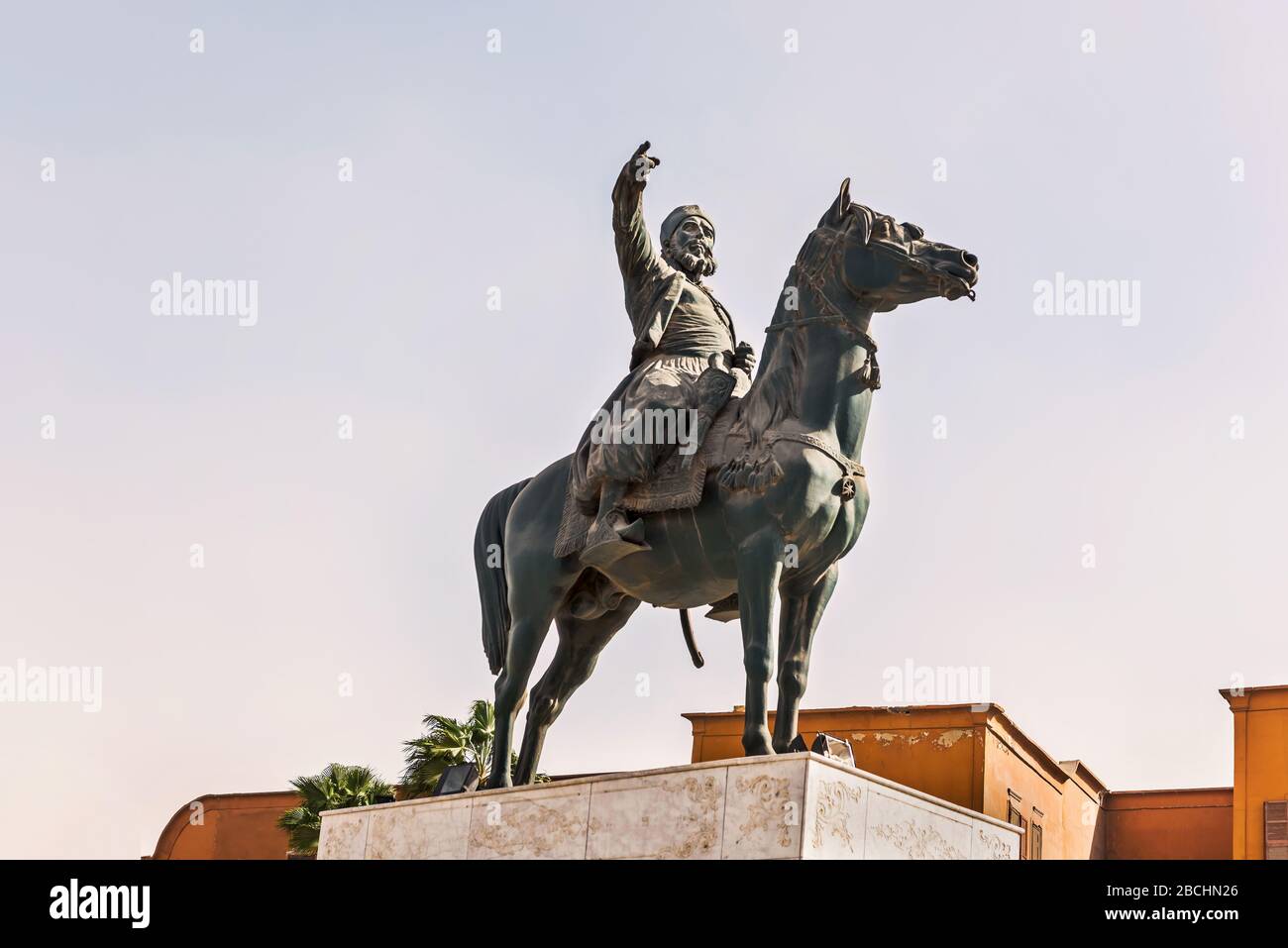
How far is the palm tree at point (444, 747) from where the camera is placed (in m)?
22.2

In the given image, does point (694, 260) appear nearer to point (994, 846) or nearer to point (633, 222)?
point (633, 222)

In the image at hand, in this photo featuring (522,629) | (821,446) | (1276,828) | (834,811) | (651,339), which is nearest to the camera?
(834,811)

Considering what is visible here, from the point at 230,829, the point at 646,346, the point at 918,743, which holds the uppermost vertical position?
the point at 646,346

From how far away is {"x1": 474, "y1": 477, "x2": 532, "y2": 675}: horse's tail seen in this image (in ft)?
37.6

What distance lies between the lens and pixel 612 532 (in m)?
10.0

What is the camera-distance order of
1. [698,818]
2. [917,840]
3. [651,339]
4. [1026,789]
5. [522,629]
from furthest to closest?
[1026,789] → [522,629] → [651,339] → [917,840] → [698,818]

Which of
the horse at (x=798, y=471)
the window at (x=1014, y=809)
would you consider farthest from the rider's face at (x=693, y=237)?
the window at (x=1014, y=809)

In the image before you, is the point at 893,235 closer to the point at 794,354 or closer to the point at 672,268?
the point at 794,354

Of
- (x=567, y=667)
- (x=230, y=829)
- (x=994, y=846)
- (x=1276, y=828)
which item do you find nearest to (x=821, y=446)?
(x=994, y=846)

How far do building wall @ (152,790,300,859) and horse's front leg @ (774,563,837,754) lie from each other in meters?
22.3

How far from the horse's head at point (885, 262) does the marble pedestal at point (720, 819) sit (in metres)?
2.90

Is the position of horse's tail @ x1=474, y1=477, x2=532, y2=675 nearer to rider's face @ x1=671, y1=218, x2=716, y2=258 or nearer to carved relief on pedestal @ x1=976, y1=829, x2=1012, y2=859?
rider's face @ x1=671, y1=218, x2=716, y2=258

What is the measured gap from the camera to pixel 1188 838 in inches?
1123

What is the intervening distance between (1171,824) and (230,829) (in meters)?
17.5
